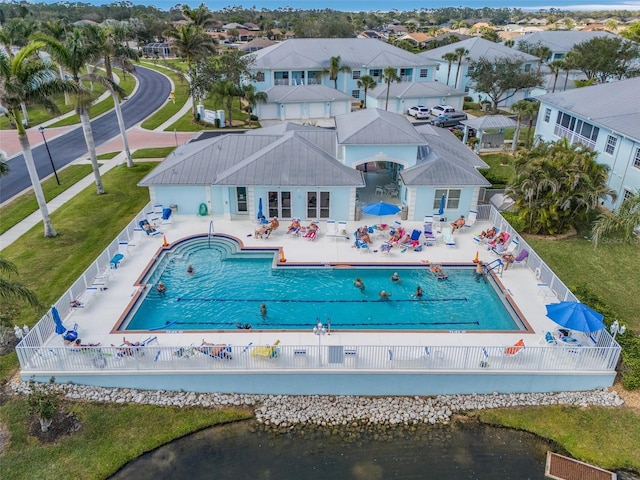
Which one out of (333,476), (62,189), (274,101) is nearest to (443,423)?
(333,476)

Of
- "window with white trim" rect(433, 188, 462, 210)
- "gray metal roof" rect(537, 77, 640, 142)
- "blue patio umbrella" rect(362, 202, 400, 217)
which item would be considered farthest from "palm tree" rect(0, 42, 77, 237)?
"gray metal roof" rect(537, 77, 640, 142)

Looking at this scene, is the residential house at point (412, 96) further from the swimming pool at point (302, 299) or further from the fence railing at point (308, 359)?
the fence railing at point (308, 359)

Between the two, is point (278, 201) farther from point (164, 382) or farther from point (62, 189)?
point (62, 189)

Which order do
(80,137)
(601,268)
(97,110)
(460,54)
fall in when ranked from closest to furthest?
(601,268), (80,137), (97,110), (460,54)

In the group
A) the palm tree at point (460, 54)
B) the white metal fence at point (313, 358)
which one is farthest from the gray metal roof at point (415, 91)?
Result: the white metal fence at point (313, 358)

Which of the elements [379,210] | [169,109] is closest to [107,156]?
[169,109]

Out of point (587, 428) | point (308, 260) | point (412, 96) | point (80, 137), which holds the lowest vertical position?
point (587, 428)

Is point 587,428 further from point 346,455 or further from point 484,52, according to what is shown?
point 484,52
